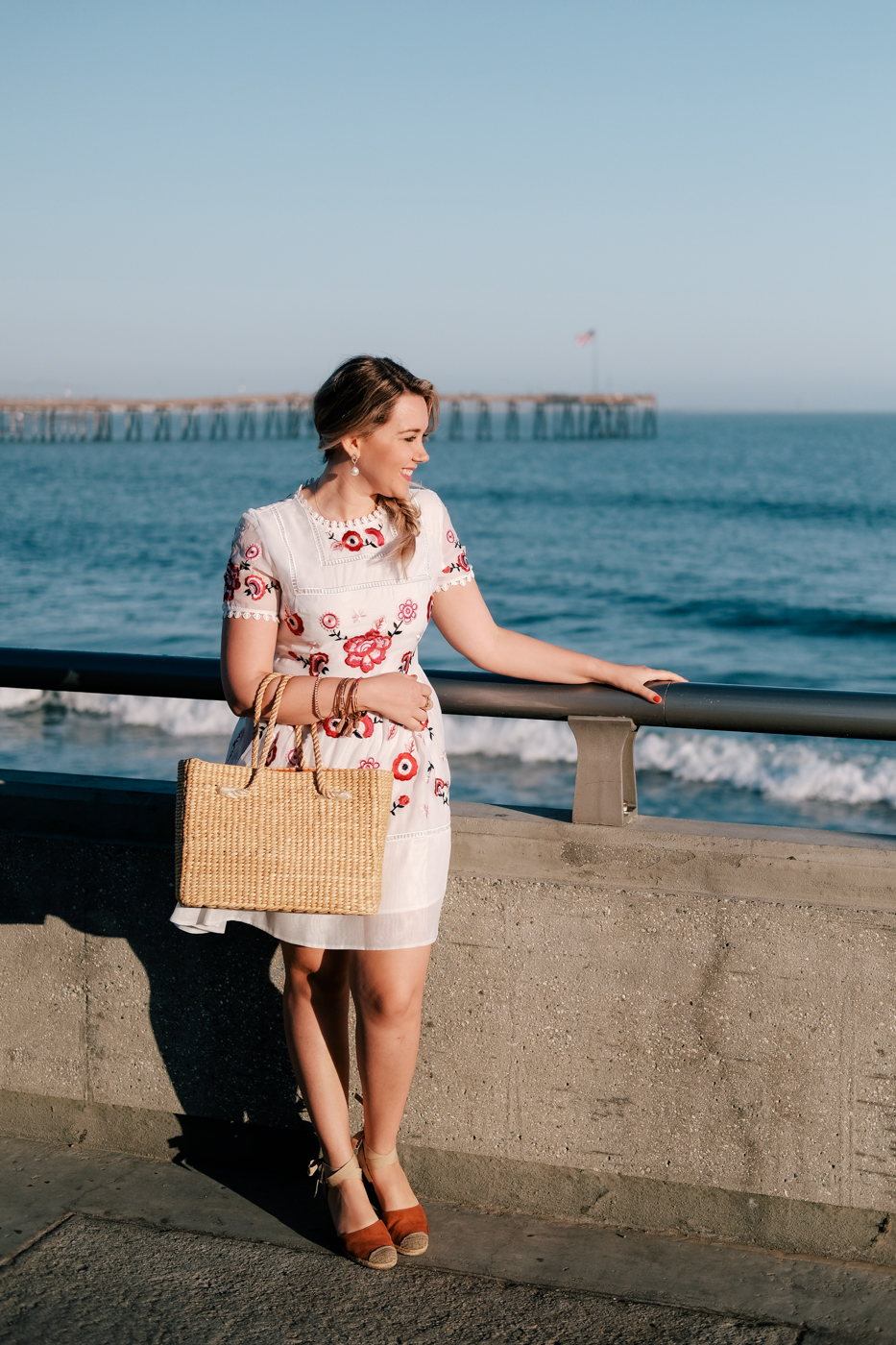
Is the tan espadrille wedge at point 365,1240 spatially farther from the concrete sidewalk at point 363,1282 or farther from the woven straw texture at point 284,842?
the woven straw texture at point 284,842

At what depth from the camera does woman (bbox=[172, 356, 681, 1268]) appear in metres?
2.37

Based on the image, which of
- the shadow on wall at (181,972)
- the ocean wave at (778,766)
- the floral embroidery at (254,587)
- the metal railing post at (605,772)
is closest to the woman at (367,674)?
the floral embroidery at (254,587)

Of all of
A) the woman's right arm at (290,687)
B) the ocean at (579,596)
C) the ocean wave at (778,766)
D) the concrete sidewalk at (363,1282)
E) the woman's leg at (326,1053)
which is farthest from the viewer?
the ocean at (579,596)

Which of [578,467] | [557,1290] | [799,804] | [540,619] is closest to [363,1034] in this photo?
[557,1290]

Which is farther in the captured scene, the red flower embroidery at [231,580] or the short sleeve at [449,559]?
the short sleeve at [449,559]

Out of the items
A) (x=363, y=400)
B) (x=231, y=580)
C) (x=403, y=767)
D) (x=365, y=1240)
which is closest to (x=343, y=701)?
(x=403, y=767)

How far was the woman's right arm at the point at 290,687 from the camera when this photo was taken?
233 centimetres

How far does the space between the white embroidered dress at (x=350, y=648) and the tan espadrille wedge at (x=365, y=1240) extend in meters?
0.53

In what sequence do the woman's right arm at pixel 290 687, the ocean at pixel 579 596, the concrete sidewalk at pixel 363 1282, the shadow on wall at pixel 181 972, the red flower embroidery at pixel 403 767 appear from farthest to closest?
1. the ocean at pixel 579 596
2. the shadow on wall at pixel 181 972
3. the red flower embroidery at pixel 403 767
4. the woman's right arm at pixel 290 687
5. the concrete sidewalk at pixel 363 1282

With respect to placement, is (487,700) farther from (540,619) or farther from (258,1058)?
(540,619)

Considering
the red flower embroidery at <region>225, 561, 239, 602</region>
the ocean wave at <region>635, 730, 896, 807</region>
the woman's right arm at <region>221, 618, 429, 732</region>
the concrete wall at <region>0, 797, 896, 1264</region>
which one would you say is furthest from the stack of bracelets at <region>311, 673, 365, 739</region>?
the ocean wave at <region>635, 730, 896, 807</region>

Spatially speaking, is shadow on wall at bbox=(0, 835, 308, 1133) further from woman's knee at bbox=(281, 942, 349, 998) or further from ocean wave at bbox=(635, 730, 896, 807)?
ocean wave at bbox=(635, 730, 896, 807)

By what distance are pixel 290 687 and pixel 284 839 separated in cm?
28

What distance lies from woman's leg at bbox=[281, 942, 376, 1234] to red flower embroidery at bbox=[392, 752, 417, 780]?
1.34 ft
